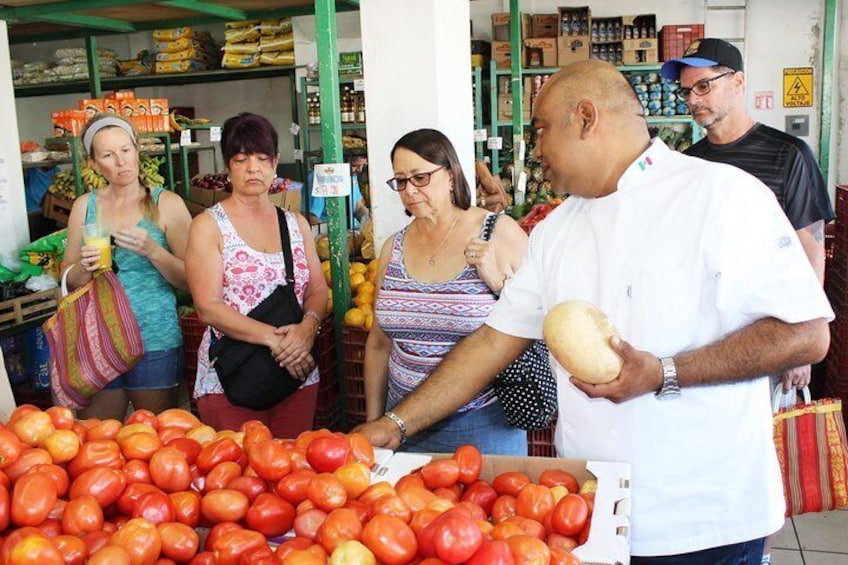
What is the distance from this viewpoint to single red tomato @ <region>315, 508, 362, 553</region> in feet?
4.06

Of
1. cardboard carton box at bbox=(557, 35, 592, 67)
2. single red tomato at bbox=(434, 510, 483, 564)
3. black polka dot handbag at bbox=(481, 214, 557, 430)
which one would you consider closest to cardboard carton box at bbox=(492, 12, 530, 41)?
cardboard carton box at bbox=(557, 35, 592, 67)

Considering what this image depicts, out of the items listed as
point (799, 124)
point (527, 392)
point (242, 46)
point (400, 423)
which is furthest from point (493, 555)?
point (242, 46)

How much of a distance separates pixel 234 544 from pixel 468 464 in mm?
491

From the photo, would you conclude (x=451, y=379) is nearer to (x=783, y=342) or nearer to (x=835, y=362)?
(x=783, y=342)

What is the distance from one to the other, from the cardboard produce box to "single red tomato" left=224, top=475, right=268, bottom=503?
8.6 inches

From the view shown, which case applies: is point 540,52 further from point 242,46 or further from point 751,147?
point 751,147

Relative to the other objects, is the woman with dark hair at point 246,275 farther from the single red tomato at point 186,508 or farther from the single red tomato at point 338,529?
the single red tomato at point 338,529

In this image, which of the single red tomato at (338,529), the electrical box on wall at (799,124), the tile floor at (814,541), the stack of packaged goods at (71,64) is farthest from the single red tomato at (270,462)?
the stack of packaged goods at (71,64)

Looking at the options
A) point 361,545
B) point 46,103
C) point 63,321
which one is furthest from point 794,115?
point 46,103

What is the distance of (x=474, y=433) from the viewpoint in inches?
95.8

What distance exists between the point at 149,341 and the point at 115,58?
316 inches

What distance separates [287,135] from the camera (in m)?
10.6

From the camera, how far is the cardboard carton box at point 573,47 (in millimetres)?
8219

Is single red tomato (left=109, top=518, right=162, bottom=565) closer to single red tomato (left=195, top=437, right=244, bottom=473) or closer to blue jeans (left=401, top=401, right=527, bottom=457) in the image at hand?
single red tomato (left=195, top=437, right=244, bottom=473)
